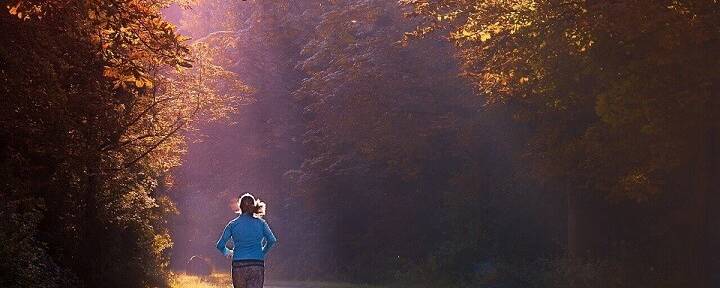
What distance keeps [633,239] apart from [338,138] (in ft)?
46.8

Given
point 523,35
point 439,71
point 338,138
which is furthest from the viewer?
point 338,138

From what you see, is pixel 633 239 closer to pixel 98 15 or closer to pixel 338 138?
pixel 338 138

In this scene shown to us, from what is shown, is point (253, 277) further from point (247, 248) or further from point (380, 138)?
point (380, 138)

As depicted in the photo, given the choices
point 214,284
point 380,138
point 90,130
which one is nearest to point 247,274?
point 90,130

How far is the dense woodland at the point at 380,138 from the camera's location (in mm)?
15563

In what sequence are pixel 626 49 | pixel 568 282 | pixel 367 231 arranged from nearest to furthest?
pixel 626 49
pixel 568 282
pixel 367 231

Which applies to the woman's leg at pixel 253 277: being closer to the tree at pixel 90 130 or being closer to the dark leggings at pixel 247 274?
the dark leggings at pixel 247 274

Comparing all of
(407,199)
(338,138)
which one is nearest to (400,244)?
(407,199)

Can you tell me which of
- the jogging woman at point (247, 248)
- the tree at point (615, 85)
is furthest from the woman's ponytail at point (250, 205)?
the tree at point (615, 85)

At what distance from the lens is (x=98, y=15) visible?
9.62 metres

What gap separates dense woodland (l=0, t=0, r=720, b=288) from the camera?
51.1ft

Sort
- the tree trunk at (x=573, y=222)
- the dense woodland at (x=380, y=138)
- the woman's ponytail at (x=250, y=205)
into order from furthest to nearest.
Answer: the tree trunk at (x=573, y=222)
the dense woodland at (x=380, y=138)
the woman's ponytail at (x=250, y=205)

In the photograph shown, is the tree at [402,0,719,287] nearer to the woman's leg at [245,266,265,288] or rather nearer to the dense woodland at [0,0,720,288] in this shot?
the dense woodland at [0,0,720,288]

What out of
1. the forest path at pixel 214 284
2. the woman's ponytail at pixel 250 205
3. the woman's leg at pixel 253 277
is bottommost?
the forest path at pixel 214 284
